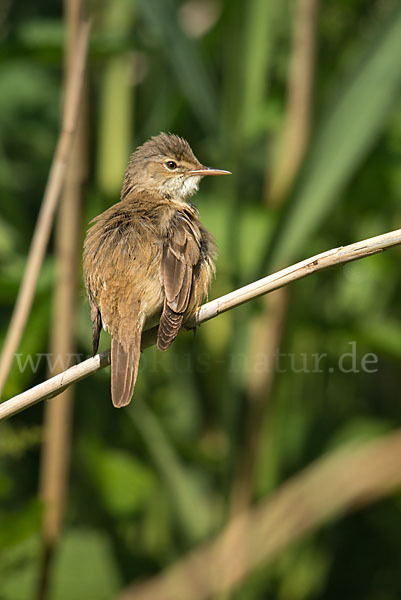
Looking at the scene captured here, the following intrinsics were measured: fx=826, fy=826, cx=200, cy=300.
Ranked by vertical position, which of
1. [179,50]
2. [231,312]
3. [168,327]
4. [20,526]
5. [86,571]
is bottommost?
[86,571]

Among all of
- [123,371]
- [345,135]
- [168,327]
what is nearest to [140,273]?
[168,327]

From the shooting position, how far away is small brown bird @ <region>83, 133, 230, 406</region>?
8.77ft

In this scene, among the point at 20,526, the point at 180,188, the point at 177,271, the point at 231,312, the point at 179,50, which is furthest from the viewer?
the point at 231,312

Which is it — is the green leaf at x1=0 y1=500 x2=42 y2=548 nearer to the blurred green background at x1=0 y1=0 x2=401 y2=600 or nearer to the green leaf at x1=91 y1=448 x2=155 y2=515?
the blurred green background at x1=0 y1=0 x2=401 y2=600

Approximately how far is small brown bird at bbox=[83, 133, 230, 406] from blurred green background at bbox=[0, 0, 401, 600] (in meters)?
0.28

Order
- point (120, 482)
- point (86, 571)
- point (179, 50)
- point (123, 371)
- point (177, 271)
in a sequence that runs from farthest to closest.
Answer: point (86, 571)
point (120, 482)
point (179, 50)
point (177, 271)
point (123, 371)

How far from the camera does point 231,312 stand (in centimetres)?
357

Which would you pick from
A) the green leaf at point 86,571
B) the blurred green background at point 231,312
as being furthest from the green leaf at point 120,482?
the green leaf at point 86,571

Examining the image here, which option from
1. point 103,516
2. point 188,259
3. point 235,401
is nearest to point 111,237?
point 188,259

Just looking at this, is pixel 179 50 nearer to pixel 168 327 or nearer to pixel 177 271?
pixel 177 271

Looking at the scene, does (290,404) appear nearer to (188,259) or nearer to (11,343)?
(188,259)

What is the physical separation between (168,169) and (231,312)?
2.19ft

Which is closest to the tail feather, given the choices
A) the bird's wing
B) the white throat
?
the bird's wing

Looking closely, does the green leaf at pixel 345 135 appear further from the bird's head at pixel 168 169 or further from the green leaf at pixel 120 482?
the green leaf at pixel 120 482
